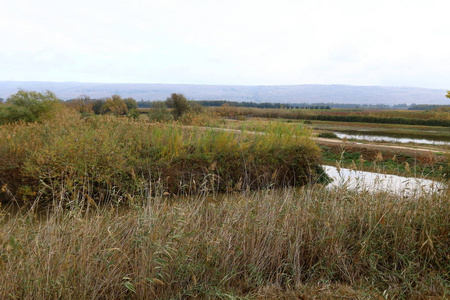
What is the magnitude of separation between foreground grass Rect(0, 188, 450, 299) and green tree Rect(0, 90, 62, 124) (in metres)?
10.9

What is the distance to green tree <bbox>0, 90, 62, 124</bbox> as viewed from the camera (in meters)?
13.0

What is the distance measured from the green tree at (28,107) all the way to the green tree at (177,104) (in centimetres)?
809

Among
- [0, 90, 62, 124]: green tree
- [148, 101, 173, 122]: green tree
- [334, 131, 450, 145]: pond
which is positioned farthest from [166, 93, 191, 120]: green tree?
[334, 131, 450, 145]: pond

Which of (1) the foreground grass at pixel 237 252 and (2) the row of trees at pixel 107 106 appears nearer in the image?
(1) the foreground grass at pixel 237 252

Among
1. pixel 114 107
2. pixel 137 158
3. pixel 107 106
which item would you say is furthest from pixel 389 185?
pixel 107 106

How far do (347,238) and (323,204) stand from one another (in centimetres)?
57

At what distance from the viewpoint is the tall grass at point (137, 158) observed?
20.2 ft

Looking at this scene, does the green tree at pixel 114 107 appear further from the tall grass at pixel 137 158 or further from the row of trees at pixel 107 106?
the tall grass at pixel 137 158

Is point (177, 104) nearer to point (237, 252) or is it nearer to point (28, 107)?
point (28, 107)

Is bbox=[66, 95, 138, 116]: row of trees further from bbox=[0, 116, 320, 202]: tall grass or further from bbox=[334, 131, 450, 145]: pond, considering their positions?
bbox=[0, 116, 320, 202]: tall grass

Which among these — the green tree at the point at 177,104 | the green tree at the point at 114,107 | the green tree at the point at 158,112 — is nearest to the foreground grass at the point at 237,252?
the green tree at the point at 158,112

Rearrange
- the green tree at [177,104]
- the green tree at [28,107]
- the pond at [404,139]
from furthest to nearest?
1. the green tree at [177,104]
2. the pond at [404,139]
3. the green tree at [28,107]

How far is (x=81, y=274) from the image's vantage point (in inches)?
107

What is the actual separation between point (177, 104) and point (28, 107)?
9642 millimetres
